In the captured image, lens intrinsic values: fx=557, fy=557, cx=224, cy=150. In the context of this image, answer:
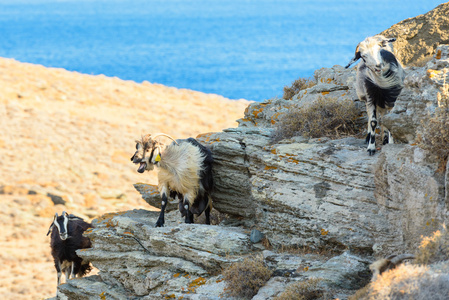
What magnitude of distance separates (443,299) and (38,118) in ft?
116

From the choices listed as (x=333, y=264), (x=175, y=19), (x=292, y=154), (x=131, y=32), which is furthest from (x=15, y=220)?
(x=175, y=19)

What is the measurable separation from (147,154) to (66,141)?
24.5 metres

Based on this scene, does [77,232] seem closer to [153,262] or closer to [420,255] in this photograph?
[153,262]

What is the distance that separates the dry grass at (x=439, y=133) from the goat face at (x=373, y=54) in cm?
178

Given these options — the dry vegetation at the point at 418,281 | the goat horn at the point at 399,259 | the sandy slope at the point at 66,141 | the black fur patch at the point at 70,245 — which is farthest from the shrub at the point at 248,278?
the sandy slope at the point at 66,141

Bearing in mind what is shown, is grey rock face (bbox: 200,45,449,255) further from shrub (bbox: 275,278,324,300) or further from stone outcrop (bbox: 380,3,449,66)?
stone outcrop (bbox: 380,3,449,66)

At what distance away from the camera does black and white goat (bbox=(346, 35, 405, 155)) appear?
32.7 feet

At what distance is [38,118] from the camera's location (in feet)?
124

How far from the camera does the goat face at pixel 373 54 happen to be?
9789 millimetres

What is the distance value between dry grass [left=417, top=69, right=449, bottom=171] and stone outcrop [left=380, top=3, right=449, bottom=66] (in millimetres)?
7204

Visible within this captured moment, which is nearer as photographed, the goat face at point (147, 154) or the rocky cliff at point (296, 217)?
the rocky cliff at point (296, 217)

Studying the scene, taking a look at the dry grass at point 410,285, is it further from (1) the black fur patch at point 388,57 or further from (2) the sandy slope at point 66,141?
(2) the sandy slope at point 66,141

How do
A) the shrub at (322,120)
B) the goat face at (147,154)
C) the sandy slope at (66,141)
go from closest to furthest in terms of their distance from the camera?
the shrub at (322,120), the goat face at (147,154), the sandy slope at (66,141)

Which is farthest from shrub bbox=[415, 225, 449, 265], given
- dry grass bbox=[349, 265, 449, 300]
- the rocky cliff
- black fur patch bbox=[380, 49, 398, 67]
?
black fur patch bbox=[380, 49, 398, 67]
